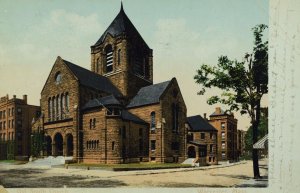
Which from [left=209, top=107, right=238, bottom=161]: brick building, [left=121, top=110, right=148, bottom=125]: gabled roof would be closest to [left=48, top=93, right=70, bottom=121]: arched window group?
[left=121, top=110, right=148, bottom=125]: gabled roof

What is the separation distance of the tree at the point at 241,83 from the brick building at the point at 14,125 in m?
4.47

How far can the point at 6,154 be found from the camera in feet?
27.2

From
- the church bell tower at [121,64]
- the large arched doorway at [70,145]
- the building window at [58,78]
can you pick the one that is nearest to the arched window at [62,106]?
the building window at [58,78]

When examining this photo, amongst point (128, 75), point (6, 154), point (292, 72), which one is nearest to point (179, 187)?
point (292, 72)

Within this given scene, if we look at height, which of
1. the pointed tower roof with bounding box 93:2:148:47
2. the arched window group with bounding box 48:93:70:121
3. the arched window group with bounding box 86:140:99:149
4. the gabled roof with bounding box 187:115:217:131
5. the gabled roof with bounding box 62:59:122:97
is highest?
the pointed tower roof with bounding box 93:2:148:47

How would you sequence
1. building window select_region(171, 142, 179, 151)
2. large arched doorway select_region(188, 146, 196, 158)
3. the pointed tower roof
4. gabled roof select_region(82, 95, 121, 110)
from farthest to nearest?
large arched doorway select_region(188, 146, 196, 158), building window select_region(171, 142, 179, 151), gabled roof select_region(82, 95, 121, 110), the pointed tower roof

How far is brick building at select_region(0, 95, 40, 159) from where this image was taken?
28.3 feet

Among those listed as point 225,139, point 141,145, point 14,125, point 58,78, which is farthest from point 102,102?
point 225,139

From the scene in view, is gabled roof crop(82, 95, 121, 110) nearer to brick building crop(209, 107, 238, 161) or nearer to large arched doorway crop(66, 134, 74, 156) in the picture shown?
large arched doorway crop(66, 134, 74, 156)

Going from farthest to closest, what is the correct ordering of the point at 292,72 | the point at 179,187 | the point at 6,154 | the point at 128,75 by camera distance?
the point at 128,75 → the point at 6,154 → the point at 179,187 → the point at 292,72

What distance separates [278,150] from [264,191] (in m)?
0.83

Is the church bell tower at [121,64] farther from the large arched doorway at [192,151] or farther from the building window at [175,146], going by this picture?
the large arched doorway at [192,151]

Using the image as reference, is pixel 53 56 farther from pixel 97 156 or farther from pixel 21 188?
pixel 97 156

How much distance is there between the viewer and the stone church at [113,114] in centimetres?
1293
